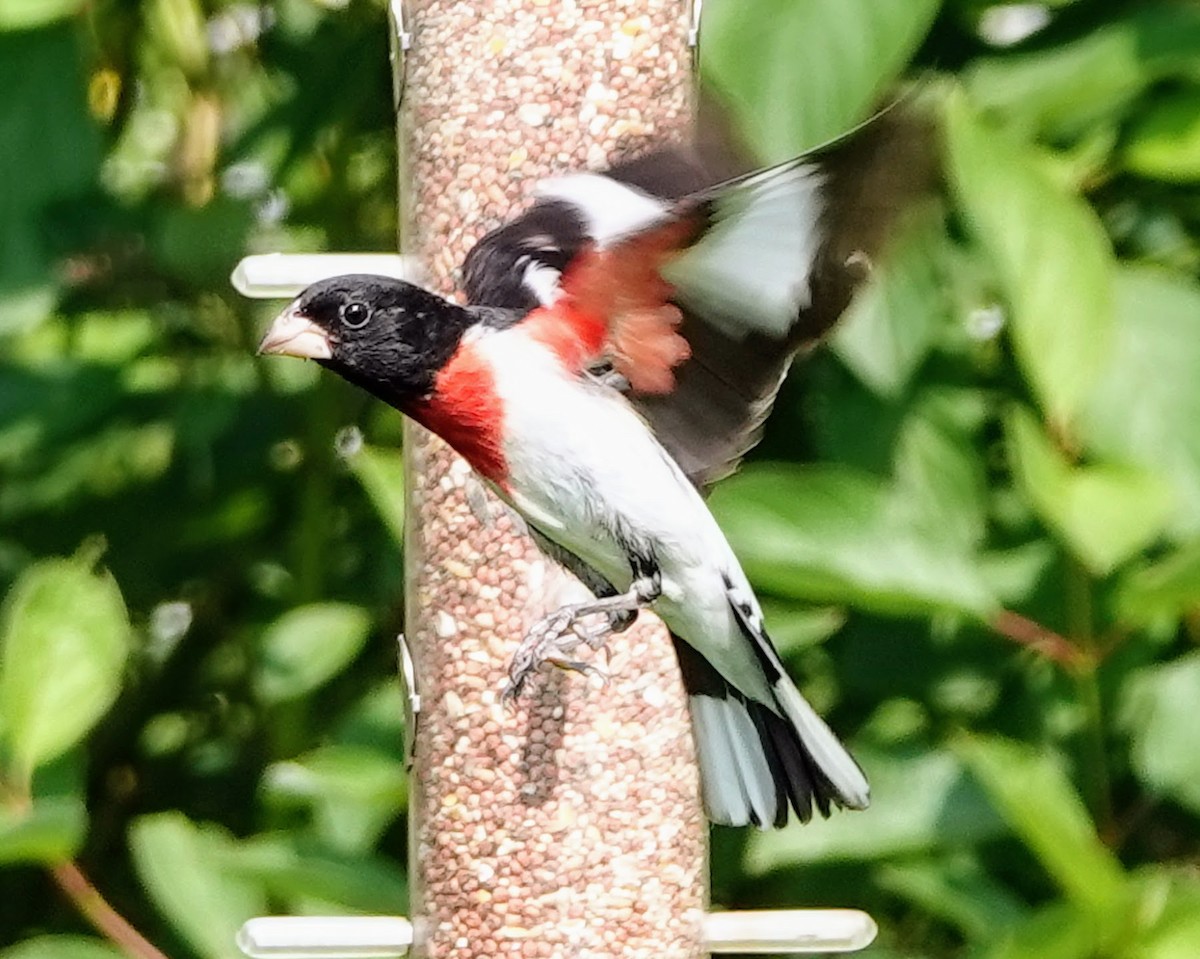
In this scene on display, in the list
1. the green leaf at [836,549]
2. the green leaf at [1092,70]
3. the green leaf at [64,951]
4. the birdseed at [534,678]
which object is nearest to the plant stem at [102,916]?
the green leaf at [64,951]

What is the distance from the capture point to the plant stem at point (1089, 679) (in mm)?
1828

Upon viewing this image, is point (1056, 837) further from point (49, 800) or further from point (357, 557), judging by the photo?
point (357, 557)

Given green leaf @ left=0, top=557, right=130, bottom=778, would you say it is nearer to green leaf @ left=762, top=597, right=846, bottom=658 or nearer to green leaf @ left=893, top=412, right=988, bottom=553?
green leaf @ left=762, top=597, right=846, bottom=658

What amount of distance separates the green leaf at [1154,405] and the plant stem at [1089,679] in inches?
3.9

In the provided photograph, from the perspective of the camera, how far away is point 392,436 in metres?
2.28

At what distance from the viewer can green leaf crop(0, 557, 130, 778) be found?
173cm

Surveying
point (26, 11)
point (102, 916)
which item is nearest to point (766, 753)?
point (102, 916)

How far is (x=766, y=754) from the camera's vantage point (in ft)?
5.33

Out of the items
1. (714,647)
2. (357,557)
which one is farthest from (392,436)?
(714,647)

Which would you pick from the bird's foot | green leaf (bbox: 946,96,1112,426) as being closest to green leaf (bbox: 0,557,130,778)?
the bird's foot

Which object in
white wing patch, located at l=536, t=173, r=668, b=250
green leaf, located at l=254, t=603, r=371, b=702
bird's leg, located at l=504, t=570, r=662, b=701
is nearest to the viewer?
white wing patch, located at l=536, t=173, r=668, b=250

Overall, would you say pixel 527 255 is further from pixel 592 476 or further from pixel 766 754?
pixel 766 754

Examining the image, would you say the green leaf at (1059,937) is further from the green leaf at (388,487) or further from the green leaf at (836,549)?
the green leaf at (388,487)

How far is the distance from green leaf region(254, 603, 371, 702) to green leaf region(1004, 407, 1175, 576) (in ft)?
2.26
